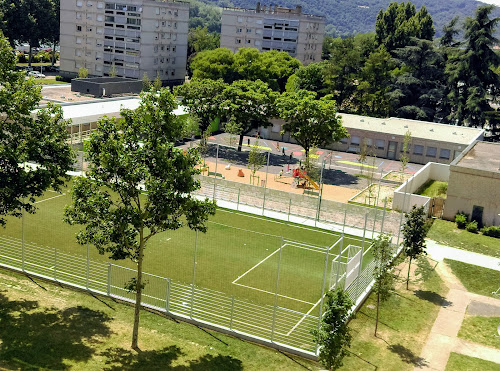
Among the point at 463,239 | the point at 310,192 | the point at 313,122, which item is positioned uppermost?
the point at 313,122

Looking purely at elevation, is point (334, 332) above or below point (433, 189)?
above

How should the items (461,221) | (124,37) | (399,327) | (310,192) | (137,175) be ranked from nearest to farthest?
(137,175)
(399,327)
(461,221)
(310,192)
(124,37)

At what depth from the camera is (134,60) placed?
3728 inches

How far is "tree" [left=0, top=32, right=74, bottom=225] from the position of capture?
23.7m

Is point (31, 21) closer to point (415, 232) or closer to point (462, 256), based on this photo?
point (462, 256)

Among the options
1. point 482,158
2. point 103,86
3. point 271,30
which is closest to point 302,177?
point 482,158

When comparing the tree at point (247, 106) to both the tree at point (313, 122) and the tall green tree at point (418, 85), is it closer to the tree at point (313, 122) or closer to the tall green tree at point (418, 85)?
the tree at point (313, 122)

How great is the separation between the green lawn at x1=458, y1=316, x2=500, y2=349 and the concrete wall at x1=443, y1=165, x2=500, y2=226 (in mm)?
14419

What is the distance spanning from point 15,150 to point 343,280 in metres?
14.3

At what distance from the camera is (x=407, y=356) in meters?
24.1

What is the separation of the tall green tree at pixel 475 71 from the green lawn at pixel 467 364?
5119 centimetres

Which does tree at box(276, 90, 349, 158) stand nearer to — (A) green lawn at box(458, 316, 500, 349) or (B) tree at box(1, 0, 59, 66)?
(A) green lawn at box(458, 316, 500, 349)

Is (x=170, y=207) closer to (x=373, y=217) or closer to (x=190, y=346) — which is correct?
(x=190, y=346)

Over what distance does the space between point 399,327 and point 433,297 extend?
14.3ft
